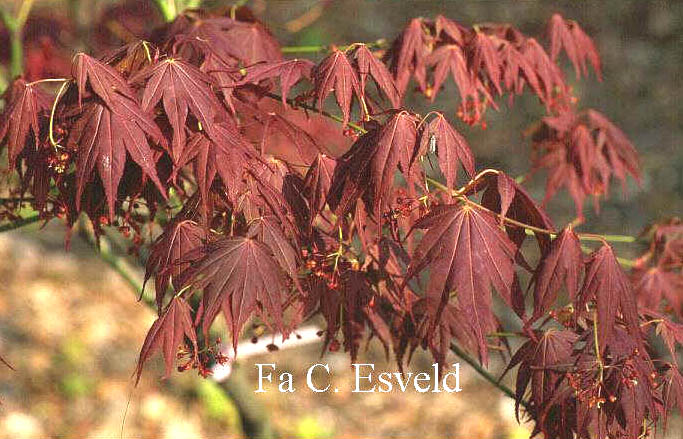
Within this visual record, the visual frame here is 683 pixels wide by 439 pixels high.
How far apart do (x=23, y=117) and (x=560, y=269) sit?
970 mm

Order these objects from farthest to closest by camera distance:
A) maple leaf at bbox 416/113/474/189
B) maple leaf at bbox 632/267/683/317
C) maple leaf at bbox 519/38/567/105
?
maple leaf at bbox 632/267/683/317, maple leaf at bbox 519/38/567/105, maple leaf at bbox 416/113/474/189

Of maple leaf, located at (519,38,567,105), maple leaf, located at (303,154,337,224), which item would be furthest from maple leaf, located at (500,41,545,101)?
maple leaf, located at (303,154,337,224)

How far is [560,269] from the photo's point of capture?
1185 millimetres

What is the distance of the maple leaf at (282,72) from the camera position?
1349mm

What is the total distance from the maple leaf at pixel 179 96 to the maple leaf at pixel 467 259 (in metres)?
0.40

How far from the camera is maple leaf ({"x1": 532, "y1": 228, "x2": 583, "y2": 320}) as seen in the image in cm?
118

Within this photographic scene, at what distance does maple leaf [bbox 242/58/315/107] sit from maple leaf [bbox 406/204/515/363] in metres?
0.39

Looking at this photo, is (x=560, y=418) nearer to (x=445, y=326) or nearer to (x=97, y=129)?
(x=445, y=326)

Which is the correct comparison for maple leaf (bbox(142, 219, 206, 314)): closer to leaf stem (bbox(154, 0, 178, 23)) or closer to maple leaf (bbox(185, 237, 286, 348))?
maple leaf (bbox(185, 237, 286, 348))

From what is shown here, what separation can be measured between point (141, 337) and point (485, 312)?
354 centimetres

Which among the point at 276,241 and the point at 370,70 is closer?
the point at 276,241

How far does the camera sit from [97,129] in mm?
1134

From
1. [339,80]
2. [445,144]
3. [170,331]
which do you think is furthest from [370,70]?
[170,331]

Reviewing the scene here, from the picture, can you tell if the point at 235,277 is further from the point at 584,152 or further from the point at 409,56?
the point at 584,152
